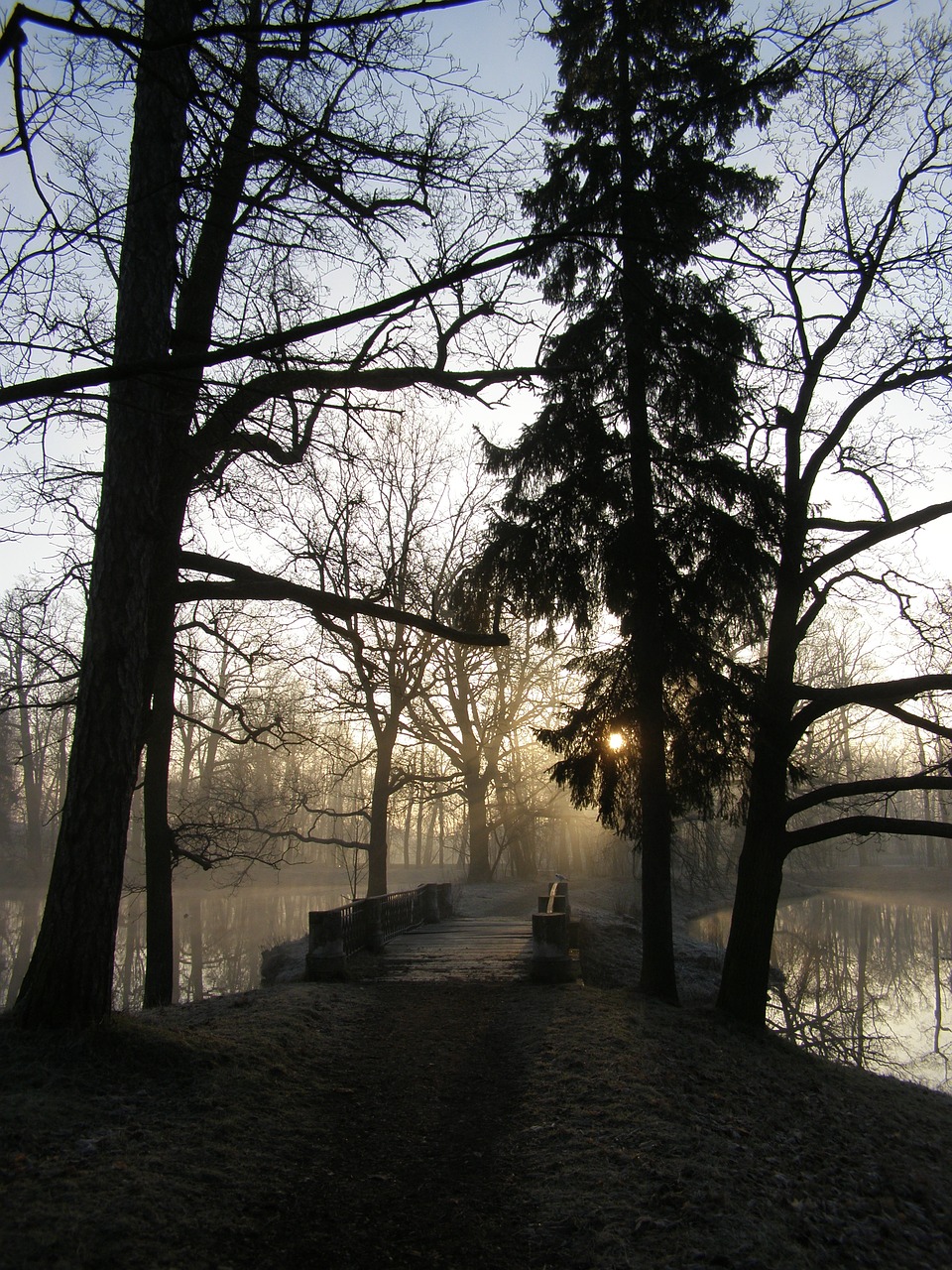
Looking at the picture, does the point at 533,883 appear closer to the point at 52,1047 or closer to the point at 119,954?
the point at 119,954

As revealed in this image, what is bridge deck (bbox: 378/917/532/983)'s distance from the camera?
1140cm

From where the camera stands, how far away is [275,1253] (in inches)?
152

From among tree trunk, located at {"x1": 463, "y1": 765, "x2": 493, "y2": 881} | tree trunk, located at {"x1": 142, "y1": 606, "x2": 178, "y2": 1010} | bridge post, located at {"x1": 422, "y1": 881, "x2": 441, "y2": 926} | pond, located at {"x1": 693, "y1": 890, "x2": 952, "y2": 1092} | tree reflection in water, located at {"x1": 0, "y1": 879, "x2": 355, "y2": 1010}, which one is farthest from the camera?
tree trunk, located at {"x1": 463, "y1": 765, "x2": 493, "y2": 881}

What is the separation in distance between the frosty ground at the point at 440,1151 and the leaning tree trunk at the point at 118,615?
0.47 meters

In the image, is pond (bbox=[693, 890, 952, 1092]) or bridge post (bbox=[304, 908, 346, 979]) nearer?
bridge post (bbox=[304, 908, 346, 979])

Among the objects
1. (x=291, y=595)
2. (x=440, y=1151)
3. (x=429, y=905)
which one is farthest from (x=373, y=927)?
(x=440, y=1151)

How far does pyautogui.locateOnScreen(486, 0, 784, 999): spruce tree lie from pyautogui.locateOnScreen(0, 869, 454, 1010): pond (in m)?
10.1

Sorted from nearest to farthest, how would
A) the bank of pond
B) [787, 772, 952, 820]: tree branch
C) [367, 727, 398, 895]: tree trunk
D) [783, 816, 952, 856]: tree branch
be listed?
[787, 772, 952, 820]: tree branch
[783, 816, 952, 856]: tree branch
the bank of pond
[367, 727, 398, 895]: tree trunk

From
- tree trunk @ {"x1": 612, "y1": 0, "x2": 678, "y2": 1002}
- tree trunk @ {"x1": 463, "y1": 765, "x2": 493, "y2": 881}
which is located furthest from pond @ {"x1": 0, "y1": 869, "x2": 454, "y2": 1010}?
tree trunk @ {"x1": 612, "y1": 0, "x2": 678, "y2": 1002}

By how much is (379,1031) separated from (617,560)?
6056 millimetres

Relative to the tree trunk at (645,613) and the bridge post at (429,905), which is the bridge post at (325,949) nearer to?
the tree trunk at (645,613)

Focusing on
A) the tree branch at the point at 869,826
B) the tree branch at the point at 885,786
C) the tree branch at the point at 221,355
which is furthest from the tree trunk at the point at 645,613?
the tree branch at the point at 221,355

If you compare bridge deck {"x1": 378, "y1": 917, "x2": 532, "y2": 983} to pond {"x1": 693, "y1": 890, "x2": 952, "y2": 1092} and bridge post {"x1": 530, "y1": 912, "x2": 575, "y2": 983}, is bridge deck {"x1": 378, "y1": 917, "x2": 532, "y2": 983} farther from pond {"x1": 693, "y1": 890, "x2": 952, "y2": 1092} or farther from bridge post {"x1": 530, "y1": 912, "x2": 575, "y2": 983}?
pond {"x1": 693, "y1": 890, "x2": 952, "y2": 1092}

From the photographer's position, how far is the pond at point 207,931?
67.4 feet
